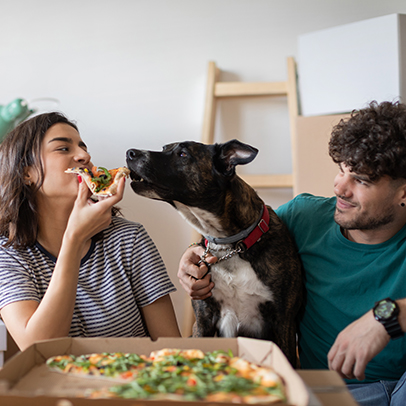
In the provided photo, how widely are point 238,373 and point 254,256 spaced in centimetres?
77

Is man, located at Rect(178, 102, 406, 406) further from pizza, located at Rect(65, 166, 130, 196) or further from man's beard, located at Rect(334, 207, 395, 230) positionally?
pizza, located at Rect(65, 166, 130, 196)

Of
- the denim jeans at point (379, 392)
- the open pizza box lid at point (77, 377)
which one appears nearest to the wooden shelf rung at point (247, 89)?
the denim jeans at point (379, 392)

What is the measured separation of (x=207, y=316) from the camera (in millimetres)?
1597

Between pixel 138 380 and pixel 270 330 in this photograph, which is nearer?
pixel 138 380

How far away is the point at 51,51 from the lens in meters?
2.76

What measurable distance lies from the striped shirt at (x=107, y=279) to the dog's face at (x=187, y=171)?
27 cm

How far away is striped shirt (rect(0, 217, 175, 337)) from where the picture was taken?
1.44 metres

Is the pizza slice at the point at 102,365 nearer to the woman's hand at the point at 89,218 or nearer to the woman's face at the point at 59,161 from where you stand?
the woman's hand at the point at 89,218

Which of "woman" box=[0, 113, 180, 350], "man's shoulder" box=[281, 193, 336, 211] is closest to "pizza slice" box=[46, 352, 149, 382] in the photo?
"woman" box=[0, 113, 180, 350]

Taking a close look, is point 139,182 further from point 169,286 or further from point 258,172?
point 258,172

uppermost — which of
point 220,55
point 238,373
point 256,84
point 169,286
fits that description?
point 220,55

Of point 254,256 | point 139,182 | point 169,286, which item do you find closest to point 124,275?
point 169,286

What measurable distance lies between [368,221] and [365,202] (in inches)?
2.4

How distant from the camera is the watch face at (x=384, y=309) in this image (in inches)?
40.4
